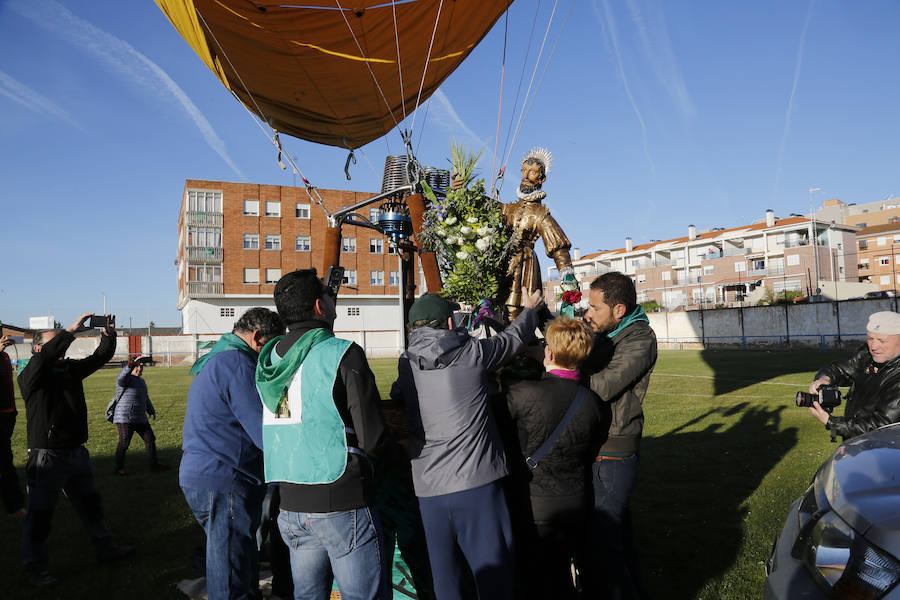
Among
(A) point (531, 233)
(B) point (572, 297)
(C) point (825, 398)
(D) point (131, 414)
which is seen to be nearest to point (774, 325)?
(C) point (825, 398)

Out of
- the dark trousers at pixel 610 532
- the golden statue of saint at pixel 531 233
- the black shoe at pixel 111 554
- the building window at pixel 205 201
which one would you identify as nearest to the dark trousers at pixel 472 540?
the dark trousers at pixel 610 532

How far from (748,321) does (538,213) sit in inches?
1477

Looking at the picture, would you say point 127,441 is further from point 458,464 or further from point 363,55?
point 458,464

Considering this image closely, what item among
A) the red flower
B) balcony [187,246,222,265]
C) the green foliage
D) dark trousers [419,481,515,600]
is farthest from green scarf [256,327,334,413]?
balcony [187,246,222,265]

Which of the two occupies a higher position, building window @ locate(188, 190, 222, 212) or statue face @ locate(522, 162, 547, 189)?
building window @ locate(188, 190, 222, 212)

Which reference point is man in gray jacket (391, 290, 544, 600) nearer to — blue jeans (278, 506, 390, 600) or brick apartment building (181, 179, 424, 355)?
blue jeans (278, 506, 390, 600)

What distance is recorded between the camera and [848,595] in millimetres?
1869

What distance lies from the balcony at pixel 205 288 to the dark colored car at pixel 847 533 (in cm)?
5479

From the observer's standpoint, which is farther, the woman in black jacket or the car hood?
the woman in black jacket

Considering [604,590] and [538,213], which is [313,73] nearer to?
[538,213]

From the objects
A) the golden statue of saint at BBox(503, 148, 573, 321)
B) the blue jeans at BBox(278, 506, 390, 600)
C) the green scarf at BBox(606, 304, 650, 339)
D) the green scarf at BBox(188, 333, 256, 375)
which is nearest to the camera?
the blue jeans at BBox(278, 506, 390, 600)

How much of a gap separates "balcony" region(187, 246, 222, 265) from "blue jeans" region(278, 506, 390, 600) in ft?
180

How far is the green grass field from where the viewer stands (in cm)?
470

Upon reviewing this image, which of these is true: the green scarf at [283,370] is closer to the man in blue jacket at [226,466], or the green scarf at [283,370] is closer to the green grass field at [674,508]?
the man in blue jacket at [226,466]
